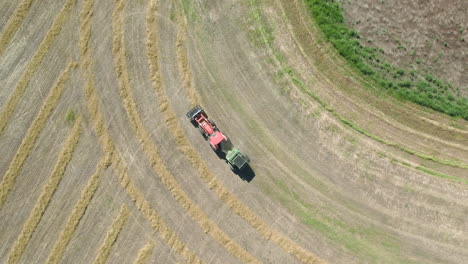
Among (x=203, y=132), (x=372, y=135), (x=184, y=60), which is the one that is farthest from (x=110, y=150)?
(x=372, y=135)

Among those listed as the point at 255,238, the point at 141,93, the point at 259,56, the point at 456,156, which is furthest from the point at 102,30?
the point at 456,156

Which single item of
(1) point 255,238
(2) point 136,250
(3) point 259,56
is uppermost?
(3) point 259,56

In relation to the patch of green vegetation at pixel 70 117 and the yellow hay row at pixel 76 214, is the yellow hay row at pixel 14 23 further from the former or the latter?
the yellow hay row at pixel 76 214

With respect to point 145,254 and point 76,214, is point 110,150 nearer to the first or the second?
point 76,214

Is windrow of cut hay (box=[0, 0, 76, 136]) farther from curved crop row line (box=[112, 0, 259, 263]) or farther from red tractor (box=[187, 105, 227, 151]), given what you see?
red tractor (box=[187, 105, 227, 151])

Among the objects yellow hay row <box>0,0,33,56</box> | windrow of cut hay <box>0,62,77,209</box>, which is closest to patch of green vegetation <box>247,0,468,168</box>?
windrow of cut hay <box>0,62,77,209</box>

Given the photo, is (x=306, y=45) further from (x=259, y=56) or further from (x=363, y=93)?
(x=363, y=93)

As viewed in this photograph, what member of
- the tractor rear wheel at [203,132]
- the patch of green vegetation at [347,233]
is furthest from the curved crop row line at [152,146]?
the patch of green vegetation at [347,233]
